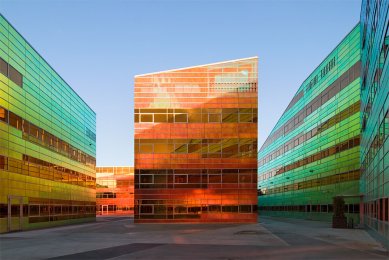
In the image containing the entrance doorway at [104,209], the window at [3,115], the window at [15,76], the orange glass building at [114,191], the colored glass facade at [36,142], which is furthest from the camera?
the orange glass building at [114,191]

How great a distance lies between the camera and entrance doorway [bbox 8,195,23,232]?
1715 inches

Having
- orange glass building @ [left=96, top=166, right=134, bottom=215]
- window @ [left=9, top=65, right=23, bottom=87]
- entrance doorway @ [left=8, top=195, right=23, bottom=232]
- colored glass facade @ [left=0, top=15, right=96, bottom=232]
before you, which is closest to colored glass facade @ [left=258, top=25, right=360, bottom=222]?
A: colored glass facade @ [left=0, top=15, right=96, bottom=232]

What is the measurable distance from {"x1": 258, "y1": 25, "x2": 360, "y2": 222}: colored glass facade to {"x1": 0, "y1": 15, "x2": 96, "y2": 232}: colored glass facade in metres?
34.5

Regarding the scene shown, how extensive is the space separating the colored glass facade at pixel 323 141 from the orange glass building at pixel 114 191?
4421 centimetres

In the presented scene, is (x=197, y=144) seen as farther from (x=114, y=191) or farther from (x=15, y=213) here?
(x=114, y=191)

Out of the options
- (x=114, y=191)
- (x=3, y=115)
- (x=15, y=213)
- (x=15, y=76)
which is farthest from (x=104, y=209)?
(x=3, y=115)

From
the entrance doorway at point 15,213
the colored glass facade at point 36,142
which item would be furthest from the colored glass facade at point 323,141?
the entrance doorway at point 15,213

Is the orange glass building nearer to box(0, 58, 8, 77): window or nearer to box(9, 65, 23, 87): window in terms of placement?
box(9, 65, 23, 87): window

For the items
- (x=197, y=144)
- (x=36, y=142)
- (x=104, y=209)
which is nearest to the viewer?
(x=36, y=142)

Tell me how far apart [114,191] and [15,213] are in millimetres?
86050

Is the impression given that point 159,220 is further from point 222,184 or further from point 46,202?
point 46,202

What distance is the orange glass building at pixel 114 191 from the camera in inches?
5069

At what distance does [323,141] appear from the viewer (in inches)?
2788

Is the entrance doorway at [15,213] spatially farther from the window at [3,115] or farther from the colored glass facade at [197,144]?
the colored glass facade at [197,144]
